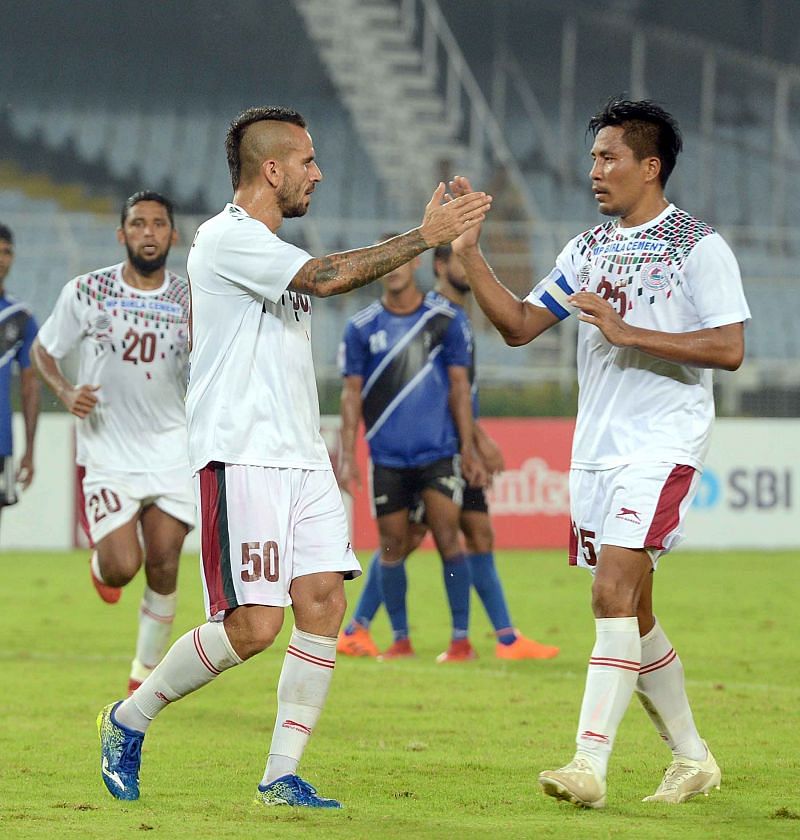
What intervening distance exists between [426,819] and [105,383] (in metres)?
3.70

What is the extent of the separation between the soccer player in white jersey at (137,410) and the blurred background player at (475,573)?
194cm

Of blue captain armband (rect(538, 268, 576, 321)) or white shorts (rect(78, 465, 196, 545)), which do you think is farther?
white shorts (rect(78, 465, 196, 545))

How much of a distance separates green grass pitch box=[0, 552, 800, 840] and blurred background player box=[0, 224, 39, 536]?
108cm

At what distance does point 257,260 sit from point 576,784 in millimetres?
1858

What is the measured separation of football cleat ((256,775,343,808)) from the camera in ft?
15.9

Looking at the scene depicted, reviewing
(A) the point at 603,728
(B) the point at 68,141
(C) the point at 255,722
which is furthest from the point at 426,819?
(B) the point at 68,141

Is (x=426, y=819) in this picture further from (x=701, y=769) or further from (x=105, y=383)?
(x=105, y=383)

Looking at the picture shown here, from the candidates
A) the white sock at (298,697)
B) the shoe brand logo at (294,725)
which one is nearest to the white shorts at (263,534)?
the white sock at (298,697)

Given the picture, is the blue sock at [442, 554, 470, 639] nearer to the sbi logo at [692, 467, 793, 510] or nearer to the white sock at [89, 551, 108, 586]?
the white sock at [89, 551, 108, 586]

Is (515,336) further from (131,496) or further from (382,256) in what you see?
(131,496)

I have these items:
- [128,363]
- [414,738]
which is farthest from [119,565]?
[414,738]

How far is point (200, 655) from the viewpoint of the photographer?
4984 millimetres

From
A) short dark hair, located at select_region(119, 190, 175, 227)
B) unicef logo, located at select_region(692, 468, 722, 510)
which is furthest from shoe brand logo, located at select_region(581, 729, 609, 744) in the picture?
unicef logo, located at select_region(692, 468, 722, 510)

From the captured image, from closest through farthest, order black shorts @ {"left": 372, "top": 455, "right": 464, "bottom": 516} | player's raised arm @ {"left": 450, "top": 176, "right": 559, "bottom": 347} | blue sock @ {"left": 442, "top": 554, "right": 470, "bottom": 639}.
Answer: player's raised arm @ {"left": 450, "top": 176, "right": 559, "bottom": 347} < blue sock @ {"left": 442, "top": 554, "right": 470, "bottom": 639} < black shorts @ {"left": 372, "top": 455, "right": 464, "bottom": 516}
